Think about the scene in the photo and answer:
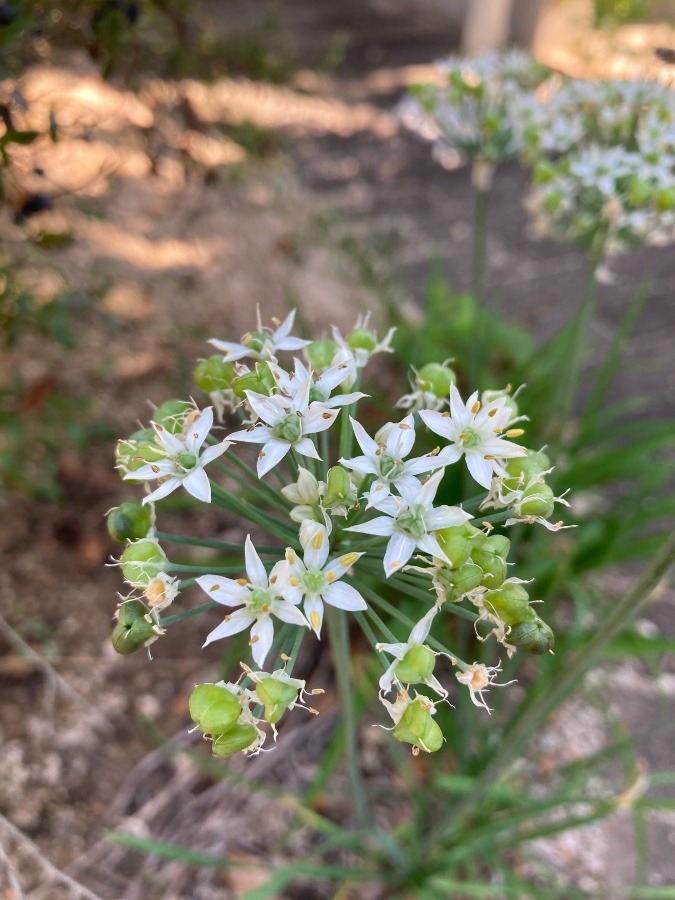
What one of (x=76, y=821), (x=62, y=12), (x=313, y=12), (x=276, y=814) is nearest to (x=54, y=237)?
(x=62, y=12)

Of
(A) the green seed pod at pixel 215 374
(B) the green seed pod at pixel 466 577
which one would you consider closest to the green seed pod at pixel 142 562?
(A) the green seed pod at pixel 215 374

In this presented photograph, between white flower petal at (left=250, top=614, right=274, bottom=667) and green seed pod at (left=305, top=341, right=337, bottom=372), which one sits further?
green seed pod at (left=305, top=341, right=337, bottom=372)

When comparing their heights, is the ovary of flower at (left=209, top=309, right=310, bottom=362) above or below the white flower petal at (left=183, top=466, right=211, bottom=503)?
above

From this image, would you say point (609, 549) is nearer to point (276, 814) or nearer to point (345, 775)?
point (345, 775)

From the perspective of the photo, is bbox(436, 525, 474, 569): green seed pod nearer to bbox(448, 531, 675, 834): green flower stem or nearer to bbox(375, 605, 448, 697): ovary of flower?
bbox(375, 605, 448, 697): ovary of flower

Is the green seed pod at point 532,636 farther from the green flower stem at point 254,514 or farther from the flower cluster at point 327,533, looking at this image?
the green flower stem at point 254,514

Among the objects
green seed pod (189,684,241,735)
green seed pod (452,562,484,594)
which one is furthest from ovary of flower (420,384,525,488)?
green seed pod (189,684,241,735)

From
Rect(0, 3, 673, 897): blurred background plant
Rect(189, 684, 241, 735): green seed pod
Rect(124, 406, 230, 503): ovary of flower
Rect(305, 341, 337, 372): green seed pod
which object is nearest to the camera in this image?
Rect(189, 684, 241, 735): green seed pod

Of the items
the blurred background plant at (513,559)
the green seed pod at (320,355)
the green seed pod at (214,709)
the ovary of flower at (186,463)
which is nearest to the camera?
the green seed pod at (214,709)
